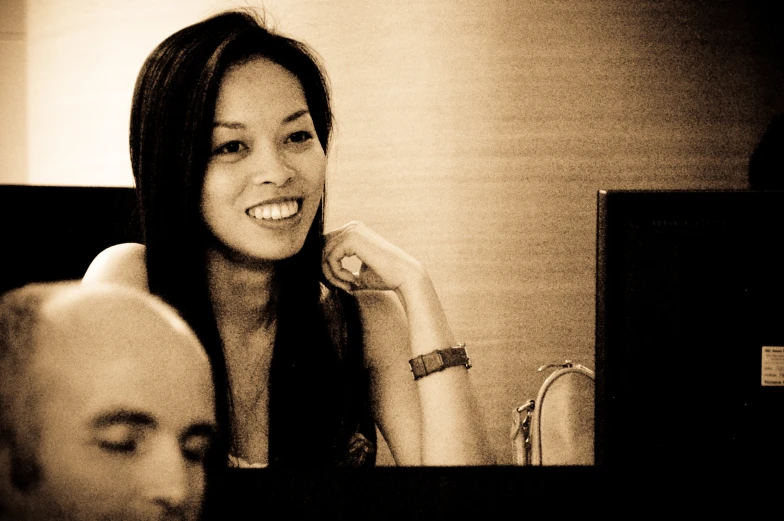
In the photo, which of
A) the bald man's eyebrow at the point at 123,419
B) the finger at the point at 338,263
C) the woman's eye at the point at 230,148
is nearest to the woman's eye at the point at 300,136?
the woman's eye at the point at 230,148

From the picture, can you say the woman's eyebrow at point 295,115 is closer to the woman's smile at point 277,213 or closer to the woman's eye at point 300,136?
the woman's eye at point 300,136

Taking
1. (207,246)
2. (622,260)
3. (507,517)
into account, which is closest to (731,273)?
(622,260)

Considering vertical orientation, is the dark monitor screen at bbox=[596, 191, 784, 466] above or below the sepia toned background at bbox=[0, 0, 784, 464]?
below

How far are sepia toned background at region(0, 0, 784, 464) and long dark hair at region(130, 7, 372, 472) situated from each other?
0.08 m

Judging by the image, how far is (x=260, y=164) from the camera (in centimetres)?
133

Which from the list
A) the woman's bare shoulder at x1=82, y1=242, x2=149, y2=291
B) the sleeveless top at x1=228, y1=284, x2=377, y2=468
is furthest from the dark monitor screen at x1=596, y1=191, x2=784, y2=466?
the woman's bare shoulder at x1=82, y1=242, x2=149, y2=291

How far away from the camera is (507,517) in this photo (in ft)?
4.00

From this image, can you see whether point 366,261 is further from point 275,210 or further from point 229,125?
point 229,125

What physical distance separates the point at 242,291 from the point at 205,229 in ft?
0.51

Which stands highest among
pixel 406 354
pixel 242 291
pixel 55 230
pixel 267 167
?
→ pixel 267 167

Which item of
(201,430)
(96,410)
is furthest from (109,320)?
(201,430)

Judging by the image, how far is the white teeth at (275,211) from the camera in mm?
1354

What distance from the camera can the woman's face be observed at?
1.32 m

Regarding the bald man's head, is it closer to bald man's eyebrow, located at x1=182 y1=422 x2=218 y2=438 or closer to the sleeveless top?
bald man's eyebrow, located at x1=182 y1=422 x2=218 y2=438
